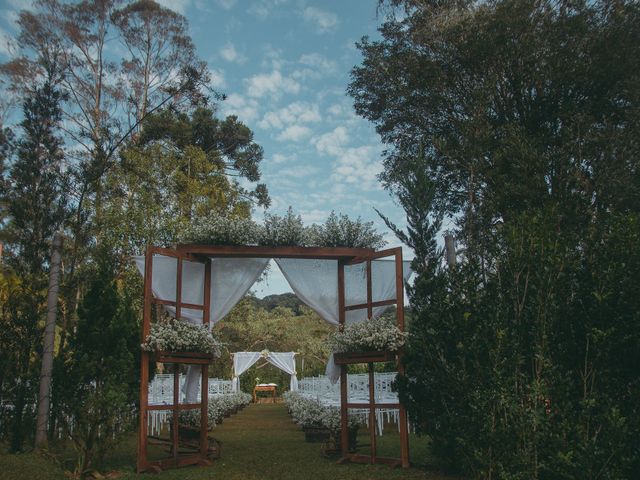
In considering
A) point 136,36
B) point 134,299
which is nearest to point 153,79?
point 136,36

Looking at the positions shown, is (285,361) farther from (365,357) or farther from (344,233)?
(365,357)

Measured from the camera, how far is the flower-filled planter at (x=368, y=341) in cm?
637

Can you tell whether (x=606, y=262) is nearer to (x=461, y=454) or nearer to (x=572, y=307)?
(x=572, y=307)

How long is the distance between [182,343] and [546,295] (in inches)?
149

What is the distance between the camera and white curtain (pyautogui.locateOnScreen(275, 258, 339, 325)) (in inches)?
293

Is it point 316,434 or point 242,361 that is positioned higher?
point 242,361

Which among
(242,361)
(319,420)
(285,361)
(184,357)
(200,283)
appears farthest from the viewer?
(285,361)

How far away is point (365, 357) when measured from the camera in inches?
256

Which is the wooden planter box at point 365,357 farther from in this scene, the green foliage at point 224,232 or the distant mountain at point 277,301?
the distant mountain at point 277,301

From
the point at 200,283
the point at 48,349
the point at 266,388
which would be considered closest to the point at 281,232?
the point at 200,283

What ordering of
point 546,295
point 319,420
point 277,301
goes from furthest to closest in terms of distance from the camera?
1. point 277,301
2. point 319,420
3. point 546,295

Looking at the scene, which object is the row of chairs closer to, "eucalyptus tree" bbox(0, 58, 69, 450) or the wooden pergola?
the wooden pergola

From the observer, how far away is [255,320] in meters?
24.7

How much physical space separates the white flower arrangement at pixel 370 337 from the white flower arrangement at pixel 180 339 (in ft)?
4.80
